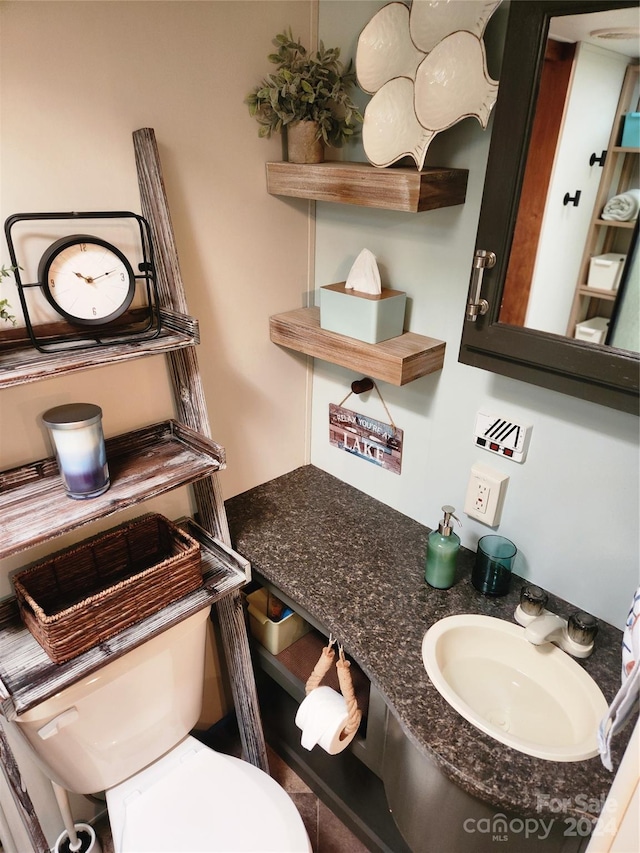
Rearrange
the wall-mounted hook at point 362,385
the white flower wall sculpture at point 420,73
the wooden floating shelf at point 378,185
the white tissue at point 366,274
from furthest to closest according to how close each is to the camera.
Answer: the wall-mounted hook at point 362,385 → the white tissue at point 366,274 → the wooden floating shelf at point 378,185 → the white flower wall sculpture at point 420,73

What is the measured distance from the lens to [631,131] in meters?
0.86

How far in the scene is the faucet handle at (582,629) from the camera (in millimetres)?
1106

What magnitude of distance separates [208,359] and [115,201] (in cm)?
42

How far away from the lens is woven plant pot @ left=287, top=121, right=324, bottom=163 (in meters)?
1.27

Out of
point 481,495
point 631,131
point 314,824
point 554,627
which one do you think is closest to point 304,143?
point 631,131

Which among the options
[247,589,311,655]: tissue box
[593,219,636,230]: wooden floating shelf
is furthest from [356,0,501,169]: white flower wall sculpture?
[247,589,311,655]: tissue box

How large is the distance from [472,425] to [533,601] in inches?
16.3

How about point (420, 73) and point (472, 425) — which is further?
point (472, 425)

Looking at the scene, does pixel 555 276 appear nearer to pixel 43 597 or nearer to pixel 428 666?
pixel 428 666

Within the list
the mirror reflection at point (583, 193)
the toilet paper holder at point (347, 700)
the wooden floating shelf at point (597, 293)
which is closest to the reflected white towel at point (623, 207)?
the mirror reflection at point (583, 193)

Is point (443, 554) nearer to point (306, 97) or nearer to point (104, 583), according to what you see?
point (104, 583)

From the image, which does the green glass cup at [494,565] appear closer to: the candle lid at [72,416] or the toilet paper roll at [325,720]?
the toilet paper roll at [325,720]

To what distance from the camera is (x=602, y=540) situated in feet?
3.76

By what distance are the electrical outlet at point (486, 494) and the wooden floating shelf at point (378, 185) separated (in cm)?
61
